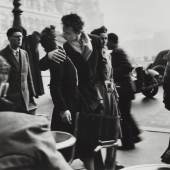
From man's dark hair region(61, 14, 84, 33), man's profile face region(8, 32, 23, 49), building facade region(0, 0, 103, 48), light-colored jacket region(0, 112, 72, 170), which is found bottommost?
light-colored jacket region(0, 112, 72, 170)

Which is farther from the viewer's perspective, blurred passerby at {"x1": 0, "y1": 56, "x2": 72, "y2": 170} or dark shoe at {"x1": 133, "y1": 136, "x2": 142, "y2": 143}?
dark shoe at {"x1": 133, "y1": 136, "x2": 142, "y2": 143}

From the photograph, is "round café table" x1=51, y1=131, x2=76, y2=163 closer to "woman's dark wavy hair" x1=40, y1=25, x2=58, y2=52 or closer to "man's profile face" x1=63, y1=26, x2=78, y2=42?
"man's profile face" x1=63, y1=26, x2=78, y2=42

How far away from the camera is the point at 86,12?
69812mm

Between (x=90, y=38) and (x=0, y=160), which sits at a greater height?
(x=90, y=38)

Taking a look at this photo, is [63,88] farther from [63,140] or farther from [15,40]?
[15,40]

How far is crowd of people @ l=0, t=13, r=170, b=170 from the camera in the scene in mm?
1501

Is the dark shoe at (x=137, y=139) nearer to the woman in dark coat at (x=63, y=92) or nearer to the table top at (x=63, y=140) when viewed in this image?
the woman in dark coat at (x=63, y=92)

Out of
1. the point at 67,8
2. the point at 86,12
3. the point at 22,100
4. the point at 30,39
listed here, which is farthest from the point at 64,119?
the point at 86,12

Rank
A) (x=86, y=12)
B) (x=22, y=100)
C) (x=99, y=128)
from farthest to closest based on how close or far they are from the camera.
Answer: (x=86, y=12)
(x=22, y=100)
(x=99, y=128)

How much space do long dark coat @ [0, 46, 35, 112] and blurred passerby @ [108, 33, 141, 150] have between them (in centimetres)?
146

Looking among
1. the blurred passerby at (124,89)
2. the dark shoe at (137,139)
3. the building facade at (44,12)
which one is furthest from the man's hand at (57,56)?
the building facade at (44,12)

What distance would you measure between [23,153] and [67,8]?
64662mm

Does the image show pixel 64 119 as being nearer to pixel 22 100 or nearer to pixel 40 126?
pixel 22 100

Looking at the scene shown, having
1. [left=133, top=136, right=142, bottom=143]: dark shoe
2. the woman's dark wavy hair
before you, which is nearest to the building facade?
[left=133, top=136, right=142, bottom=143]: dark shoe
